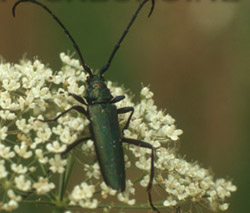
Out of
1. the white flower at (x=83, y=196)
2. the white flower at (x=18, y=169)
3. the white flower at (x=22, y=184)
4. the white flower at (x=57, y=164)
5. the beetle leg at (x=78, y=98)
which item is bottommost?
the white flower at (x=83, y=196)

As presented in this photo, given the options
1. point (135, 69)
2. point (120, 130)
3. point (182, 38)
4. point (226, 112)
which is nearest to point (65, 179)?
point (120, 130)

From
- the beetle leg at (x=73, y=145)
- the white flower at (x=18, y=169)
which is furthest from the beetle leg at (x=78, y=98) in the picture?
the white flower at (x=18, y=169)

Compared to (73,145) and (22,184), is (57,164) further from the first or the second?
(22,184)

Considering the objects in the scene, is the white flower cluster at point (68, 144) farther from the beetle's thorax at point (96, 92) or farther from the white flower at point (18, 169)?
the beetle's thorax at point (96, 92)

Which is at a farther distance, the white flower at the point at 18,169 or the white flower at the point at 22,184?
the white flower at the point at 18,169

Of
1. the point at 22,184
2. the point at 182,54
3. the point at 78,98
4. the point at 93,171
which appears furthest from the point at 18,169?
the point at 182,54

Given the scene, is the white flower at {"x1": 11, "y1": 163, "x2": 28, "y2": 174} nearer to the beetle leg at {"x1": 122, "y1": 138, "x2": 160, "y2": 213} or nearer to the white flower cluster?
the white flower cluster

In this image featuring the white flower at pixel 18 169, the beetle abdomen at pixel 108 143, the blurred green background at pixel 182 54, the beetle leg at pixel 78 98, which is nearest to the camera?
the white flower at pixel 18 169

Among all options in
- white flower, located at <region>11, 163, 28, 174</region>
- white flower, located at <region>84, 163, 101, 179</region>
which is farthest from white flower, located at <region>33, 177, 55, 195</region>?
white flower, located at <region>84, 163, 101, 179</region>
